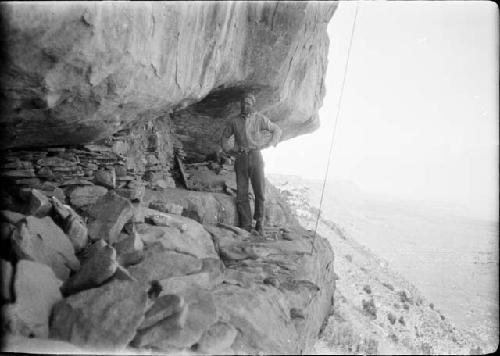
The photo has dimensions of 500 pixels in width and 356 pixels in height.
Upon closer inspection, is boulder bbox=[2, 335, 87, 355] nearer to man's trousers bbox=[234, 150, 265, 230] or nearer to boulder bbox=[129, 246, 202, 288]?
boulder bbox=[129, 246, 202, 288]

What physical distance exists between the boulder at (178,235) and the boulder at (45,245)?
0.82 metres

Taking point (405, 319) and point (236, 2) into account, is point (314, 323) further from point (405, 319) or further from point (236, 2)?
point (405, 319)

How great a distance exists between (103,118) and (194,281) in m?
2.41

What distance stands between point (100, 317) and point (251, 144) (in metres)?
4.20

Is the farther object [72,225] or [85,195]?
[85,195]

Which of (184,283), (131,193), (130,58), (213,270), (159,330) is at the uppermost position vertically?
(130,58)

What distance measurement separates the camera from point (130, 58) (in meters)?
3.53

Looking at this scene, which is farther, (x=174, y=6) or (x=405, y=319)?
(x=405, y=319)

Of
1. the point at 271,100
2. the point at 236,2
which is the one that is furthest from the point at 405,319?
the point at 236,2

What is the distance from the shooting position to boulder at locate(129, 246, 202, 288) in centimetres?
319

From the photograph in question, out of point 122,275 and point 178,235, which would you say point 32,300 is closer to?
point 122,275

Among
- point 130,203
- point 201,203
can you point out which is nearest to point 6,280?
point 130,203

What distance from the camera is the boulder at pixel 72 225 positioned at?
3.44 metres

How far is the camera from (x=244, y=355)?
287cm
